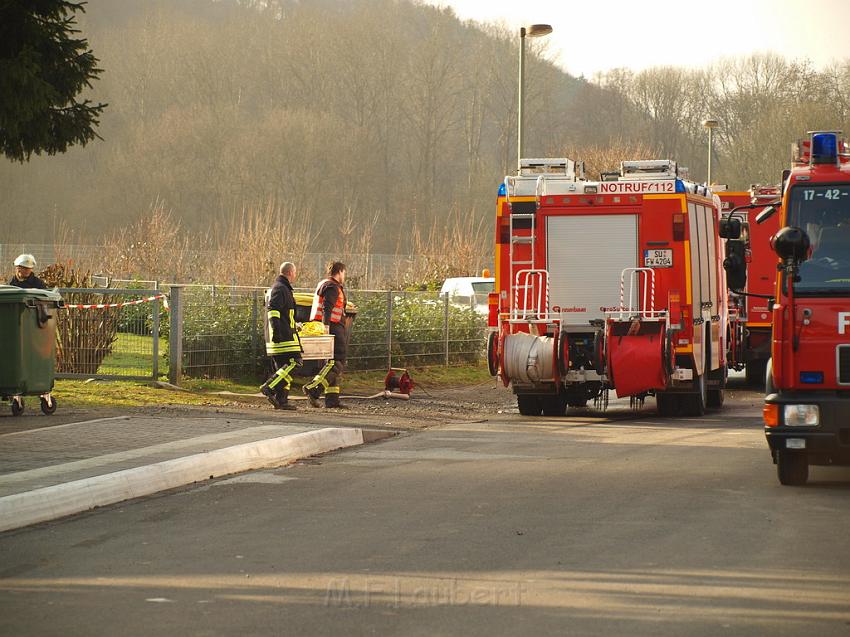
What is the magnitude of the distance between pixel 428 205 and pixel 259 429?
281 ft

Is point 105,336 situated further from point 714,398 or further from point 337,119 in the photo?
point 337,119

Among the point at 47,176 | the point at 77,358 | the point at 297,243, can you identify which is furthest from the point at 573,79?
the point at 77,358

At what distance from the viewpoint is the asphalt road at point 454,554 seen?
6.25 metres

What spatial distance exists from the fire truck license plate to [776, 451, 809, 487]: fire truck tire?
250 inches

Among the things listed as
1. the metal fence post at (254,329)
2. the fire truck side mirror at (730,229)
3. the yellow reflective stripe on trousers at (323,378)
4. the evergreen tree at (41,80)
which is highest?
the evergreen tree at (41,80)

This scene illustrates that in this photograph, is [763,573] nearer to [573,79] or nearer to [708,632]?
[708,632]

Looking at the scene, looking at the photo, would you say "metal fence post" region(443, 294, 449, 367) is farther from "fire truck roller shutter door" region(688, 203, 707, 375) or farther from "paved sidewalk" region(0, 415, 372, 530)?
"paved sidewalk" region(0, 415, 372, 530)

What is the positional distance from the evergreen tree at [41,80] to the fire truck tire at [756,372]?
12570mm

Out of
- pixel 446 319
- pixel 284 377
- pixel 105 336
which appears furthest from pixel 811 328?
pixel 446 319

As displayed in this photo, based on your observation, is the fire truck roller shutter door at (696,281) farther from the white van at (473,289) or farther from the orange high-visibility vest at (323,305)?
the white van at (473,289)

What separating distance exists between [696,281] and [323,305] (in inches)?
194

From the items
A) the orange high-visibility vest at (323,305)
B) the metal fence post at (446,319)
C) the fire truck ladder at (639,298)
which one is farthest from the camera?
the metal fence post at (446,319)

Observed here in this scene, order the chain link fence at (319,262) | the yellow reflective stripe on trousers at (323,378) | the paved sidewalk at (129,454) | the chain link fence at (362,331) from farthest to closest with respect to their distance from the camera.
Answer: the chain link fence at (319,262) < the chain link fence at (362,331) < the yellow reflective stripe on trousers at (323,378) < the paved sidewalk at (129,454)

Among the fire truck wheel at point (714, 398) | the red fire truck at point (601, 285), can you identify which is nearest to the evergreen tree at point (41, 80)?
the red fire truck at point (601, 285)
